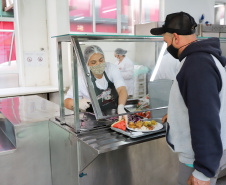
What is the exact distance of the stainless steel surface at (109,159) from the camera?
1.31 meters

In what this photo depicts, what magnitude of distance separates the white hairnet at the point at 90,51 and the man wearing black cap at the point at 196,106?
1.29 feet

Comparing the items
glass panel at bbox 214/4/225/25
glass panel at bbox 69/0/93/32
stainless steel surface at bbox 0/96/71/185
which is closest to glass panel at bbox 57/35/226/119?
stainless steel surface at bbox 0/96/71/185

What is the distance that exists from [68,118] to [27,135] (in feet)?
0.92

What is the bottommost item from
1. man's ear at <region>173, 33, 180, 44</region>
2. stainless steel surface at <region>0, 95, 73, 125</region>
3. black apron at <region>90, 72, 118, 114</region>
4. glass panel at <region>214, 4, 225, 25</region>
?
stainless steel surface at <region>0, 95, 73, 125</region>

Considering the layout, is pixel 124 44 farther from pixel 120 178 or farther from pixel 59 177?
pixel 59 177

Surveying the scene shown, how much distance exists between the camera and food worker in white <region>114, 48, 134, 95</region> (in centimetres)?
145

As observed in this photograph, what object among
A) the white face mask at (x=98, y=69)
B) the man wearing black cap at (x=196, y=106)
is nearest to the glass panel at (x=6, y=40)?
the white face mask at (x=98, y=69)

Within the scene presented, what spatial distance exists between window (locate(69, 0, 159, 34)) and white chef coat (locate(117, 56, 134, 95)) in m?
3.16

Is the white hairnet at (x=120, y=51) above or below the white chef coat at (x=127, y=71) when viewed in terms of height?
above

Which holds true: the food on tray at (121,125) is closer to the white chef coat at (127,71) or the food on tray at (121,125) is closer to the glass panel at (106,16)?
the white chef coat at (127,71)

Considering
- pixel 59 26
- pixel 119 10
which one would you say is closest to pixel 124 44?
pixel 59 26

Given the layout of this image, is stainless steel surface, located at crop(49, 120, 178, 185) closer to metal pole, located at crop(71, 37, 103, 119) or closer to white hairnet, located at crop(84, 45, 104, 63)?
metal pole, located at crop(71, 37, 103, 119)

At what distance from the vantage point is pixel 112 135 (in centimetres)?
140

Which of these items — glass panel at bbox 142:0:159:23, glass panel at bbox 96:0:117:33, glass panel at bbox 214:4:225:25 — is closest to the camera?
glass panel at bbox 96:0:117:33
